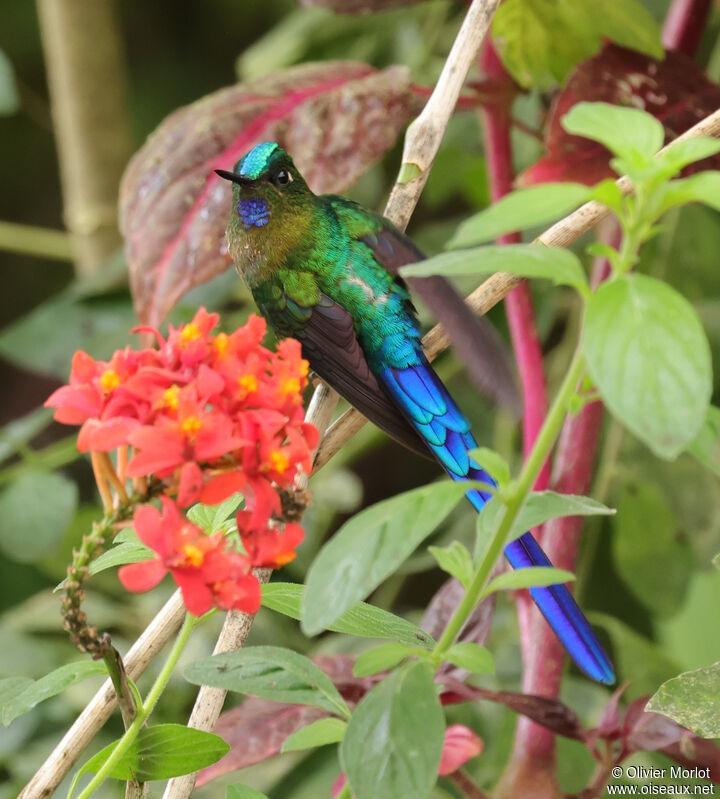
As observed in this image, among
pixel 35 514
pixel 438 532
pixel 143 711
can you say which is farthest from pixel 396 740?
pixel 438 532

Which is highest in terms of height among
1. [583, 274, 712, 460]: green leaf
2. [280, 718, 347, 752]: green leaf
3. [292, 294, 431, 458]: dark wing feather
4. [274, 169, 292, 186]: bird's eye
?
[583, 274, 712, 460]: green leaf

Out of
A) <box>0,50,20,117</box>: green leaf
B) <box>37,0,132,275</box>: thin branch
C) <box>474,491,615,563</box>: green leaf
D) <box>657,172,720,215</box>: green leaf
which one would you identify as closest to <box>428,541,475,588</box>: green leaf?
<box>474,491,615,563</box>: green leaf

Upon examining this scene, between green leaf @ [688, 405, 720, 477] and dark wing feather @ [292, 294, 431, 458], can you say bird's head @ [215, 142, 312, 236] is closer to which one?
dark wing feather @ [292, 294, 431, 458]

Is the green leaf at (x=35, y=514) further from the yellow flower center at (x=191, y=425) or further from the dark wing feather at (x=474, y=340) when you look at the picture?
the yellow flower center at (x=191, y=425)

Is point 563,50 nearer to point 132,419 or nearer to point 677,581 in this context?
point 677,581

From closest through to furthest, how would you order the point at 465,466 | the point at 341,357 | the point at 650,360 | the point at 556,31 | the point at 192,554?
1. the point at 650,360
2. the point at 192,554
3. the point at 465,466
4. the point at 341,357
5. the point at 556,31

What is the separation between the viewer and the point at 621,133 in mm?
607

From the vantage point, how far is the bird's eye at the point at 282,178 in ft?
4.33

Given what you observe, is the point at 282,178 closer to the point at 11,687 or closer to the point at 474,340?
the point at 474,340

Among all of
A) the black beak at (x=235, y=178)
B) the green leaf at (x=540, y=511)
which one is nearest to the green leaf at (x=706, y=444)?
the green leaf at (x=540, y=511)

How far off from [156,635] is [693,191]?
48 cm

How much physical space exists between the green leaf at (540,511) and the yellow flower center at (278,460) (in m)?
0.12

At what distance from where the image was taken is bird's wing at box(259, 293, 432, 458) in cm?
117

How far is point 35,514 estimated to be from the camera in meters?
1.48
